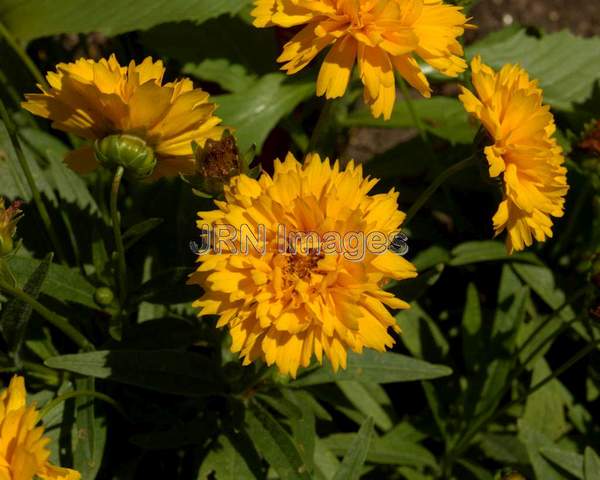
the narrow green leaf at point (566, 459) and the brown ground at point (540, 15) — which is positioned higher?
the brown ground at point (540, 15)

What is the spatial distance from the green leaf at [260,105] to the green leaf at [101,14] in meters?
0.20

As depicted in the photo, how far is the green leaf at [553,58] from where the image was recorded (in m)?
1.83

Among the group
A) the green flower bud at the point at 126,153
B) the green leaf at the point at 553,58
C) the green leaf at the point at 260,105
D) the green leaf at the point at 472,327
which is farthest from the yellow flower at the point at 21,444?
the green leaf at the point at 553,58

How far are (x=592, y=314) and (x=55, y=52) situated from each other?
1407mm

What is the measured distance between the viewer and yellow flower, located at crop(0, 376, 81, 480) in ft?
2.49

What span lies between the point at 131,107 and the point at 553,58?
4.54ft

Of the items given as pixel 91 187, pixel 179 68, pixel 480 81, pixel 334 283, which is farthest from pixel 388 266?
pixel 179 68

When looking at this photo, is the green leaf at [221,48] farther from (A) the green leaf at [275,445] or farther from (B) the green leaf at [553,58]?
(A) the green leaf at [275,445]

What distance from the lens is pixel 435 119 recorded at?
1.78m

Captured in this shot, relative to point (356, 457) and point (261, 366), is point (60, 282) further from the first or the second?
point (356, 457)

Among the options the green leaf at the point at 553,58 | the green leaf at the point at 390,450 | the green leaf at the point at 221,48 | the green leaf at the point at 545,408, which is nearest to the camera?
the green leaf at the point at 390,450

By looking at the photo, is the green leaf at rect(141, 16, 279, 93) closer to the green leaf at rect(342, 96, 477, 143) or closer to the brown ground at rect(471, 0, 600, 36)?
the green leaf at rect(342, 96, 477, 143)

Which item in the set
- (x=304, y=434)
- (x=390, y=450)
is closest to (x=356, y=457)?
(x=304, y=434)

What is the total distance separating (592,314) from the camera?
108 centimetres
